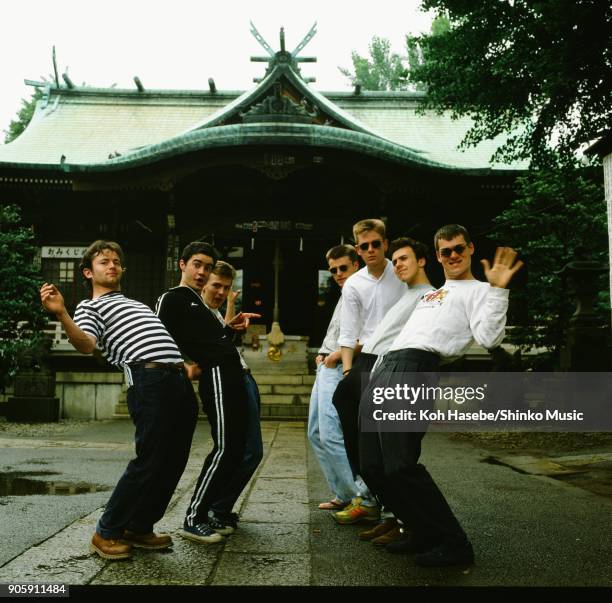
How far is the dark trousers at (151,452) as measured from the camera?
3.32 metres

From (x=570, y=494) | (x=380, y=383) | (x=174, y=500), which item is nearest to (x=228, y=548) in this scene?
(x=380, y=383)

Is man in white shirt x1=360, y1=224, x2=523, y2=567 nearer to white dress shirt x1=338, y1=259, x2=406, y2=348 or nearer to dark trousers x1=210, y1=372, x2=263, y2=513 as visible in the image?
white dress shirt x1=338, y1=259, x2=406, y2=348

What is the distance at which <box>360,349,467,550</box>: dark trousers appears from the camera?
321 cm

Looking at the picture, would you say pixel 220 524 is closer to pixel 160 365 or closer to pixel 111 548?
pixel 111 548

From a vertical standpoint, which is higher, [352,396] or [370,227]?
[370,227]

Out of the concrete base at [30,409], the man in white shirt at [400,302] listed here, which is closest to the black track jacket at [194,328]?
the man in white shirt at [400,302]

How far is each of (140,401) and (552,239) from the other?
9.59m

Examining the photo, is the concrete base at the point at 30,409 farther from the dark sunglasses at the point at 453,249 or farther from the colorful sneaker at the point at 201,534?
the dark sunglasses at the point at 453,249

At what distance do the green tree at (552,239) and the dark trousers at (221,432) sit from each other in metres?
8.55

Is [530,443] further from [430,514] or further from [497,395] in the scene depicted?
[430,514]

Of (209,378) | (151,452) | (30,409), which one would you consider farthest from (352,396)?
(30,409)

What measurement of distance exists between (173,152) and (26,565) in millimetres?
11217

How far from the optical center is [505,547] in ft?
12.0

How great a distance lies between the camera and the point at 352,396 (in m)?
3.98
